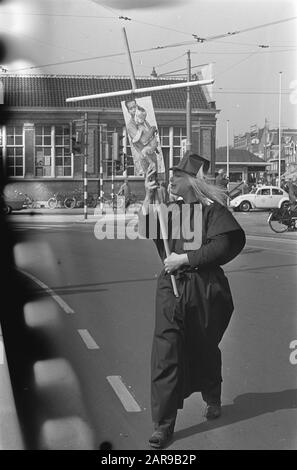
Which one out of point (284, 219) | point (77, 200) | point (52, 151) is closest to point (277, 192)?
point (284, 219)

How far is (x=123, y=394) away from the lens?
179 inches

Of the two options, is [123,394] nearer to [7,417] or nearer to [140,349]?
[7,417]

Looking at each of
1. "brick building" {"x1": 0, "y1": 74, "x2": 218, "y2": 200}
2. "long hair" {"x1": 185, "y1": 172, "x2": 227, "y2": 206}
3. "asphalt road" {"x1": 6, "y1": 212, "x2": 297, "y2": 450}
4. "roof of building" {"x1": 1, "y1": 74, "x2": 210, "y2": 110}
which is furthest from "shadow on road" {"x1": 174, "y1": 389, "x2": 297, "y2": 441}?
"roof of building" {"x1": 1, "y1": 74, "x2": 210, "y2": 110}

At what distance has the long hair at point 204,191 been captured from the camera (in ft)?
12.1

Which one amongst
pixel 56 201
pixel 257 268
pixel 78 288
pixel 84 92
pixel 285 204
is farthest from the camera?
pixel 285 204

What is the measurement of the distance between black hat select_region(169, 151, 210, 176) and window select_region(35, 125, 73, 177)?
21.8 inches

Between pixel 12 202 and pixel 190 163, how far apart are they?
0.87 meters

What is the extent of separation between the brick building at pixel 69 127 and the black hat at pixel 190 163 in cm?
4

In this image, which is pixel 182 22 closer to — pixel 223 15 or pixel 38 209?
pixel 223 15

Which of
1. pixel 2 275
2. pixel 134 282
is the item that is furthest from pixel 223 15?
pixel 134 282

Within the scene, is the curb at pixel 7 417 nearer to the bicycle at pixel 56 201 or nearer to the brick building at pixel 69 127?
the bicycle at pixel 56 201

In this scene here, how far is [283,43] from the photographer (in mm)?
4098

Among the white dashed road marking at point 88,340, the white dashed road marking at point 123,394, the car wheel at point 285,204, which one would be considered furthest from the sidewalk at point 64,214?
the car wheel at point 285,204

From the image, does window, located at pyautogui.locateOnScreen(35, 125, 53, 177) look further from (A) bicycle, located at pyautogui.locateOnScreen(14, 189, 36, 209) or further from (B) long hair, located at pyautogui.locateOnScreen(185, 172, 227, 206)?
(B) long hair, located at pyautogui.locateOnScreen(185, 172, 227, 206)
